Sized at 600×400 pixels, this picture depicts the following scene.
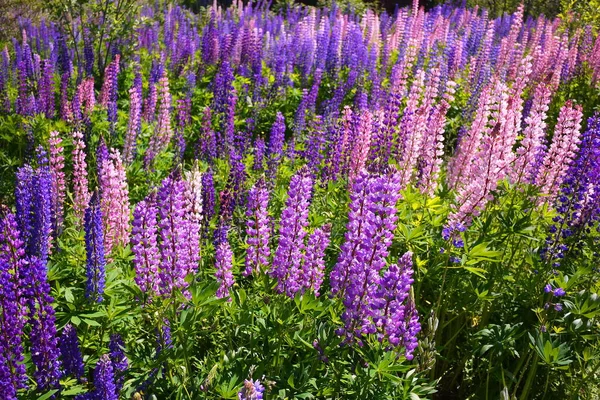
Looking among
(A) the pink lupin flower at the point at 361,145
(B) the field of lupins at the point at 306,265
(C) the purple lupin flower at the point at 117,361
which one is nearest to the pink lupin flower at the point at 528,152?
(B) the field of lupins at the point at 306,265

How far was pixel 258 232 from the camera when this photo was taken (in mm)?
3258

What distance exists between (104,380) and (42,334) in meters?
0.41

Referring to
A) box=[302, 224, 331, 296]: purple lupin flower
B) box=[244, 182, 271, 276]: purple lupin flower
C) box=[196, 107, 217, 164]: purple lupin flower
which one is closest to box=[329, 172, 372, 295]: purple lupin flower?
box=[302, 224, 331, 296]: purple lupin flower

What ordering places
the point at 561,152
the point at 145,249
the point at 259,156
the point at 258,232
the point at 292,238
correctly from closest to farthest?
the point at 145,249
the point at 292,238
the point at 258,232
the point at 561,152
the point at 259,156

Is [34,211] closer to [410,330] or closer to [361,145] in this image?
[410,330]

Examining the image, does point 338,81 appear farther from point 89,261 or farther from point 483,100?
point 89,261

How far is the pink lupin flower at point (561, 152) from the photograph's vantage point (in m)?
4.02

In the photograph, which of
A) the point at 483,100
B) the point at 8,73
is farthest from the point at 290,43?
the point at 483,100

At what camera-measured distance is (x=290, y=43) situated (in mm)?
10398

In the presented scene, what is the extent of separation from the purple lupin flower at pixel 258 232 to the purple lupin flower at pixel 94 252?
765 millimetres

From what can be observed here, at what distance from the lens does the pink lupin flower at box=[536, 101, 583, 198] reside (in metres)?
4.02

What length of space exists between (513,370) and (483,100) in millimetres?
1979

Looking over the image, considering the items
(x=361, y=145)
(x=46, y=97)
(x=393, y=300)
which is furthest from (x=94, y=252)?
(x=46, y=97)

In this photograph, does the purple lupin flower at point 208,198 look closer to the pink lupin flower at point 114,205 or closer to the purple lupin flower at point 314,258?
the pink lupin flower at point 114,205
